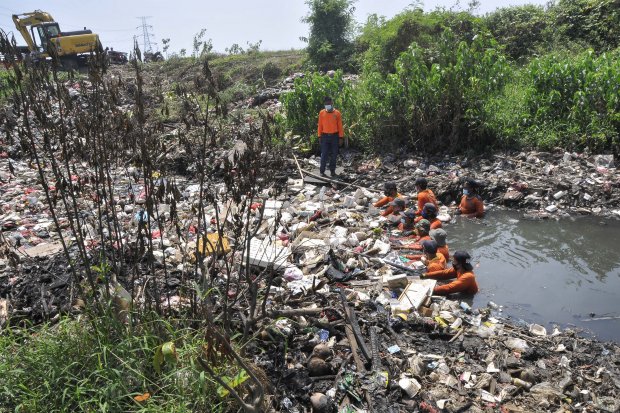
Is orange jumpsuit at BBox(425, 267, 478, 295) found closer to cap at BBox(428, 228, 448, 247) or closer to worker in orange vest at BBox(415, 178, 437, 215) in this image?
cap at BBox(428, 228, 448, 247)

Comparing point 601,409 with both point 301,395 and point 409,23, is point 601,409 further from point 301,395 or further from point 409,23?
point 409,23

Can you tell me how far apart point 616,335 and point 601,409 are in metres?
1.53

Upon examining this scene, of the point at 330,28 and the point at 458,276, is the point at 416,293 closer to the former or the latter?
the point at 458,276

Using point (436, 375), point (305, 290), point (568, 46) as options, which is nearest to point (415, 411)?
point (436, 375)

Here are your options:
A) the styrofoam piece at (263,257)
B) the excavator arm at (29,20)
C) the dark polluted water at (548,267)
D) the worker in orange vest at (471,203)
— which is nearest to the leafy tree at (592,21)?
the dark polluted water at (548,267)

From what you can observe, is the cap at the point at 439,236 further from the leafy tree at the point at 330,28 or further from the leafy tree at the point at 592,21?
the leafy tree at the point at 330,28

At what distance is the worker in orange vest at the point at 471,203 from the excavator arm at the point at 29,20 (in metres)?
20.4

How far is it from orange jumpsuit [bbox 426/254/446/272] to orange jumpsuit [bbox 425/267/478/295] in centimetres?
9

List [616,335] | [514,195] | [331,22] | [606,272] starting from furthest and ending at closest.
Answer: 1. [331,22]
2. [514,195]
3. [606,272]
4. [616,335]

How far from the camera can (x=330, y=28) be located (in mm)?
20656

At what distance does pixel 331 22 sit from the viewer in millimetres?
20609

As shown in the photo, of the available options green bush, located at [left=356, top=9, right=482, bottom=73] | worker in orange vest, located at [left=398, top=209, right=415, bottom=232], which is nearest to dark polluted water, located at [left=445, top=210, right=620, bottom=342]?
worker in orange vest, located at [left=398, top=209, right=415, bottom=232]

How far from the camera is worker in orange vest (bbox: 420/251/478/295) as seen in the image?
5.17 meters

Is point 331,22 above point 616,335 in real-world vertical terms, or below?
above
